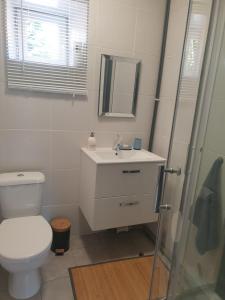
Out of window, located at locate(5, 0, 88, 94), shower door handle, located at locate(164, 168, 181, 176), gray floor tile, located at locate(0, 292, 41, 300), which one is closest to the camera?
shower door handle, located at locate(164, 168, 181, 176)

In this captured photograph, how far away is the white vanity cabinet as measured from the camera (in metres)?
1.71

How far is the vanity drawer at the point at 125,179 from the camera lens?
170 cm

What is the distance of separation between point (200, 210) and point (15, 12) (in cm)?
177

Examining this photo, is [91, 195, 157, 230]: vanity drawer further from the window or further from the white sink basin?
the window

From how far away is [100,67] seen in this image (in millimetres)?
1941

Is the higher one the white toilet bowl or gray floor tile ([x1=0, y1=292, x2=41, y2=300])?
the white toilet bowl

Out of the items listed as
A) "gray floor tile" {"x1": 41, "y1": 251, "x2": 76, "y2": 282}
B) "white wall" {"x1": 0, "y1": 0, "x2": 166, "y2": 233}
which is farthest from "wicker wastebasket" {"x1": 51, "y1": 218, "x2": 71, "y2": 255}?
"white wall" {"x1": 0, "y1": 0, "x2": 166, "y2": 233}

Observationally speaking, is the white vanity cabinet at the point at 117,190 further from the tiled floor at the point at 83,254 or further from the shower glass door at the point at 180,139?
the shower glass door at the point at 180,139

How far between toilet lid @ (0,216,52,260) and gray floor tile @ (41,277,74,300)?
0.41 meters

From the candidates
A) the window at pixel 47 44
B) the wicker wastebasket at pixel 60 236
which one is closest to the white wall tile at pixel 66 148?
the window at pixel 47 44

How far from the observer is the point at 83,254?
6.54 feet

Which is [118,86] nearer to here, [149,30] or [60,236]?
[149,30]

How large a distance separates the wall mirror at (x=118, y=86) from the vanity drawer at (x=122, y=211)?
0.76 metres

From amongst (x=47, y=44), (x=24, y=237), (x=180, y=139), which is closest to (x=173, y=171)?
(x=180, y=139)
